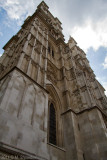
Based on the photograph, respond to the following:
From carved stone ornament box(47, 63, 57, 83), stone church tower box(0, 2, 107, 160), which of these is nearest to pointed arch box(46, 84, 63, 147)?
stone church tower box(0, 2, 107, 160)

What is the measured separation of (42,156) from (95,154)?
3.38 metres

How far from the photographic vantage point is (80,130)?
7961mm

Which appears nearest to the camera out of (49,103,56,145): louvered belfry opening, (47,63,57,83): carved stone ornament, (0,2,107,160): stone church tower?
(0,2,107,160): stone church tower

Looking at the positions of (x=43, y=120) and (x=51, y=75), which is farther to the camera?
(x=51, y=75)

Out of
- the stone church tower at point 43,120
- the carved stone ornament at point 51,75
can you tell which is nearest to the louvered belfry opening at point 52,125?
the stone church tower at point 43,120

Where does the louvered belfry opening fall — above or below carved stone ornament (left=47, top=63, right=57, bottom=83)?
below

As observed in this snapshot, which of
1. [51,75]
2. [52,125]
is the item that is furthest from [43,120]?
[51,75]

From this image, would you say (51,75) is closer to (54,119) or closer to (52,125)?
(54,119)

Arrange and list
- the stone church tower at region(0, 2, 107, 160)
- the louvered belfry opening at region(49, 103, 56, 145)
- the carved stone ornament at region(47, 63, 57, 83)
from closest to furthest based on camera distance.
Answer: the stone church tower at region(0, 2, 107, 160)
the louvered belfry opening at region(49, 103, 56, 145)
the carved stone ornament at region(47, 63, 57, 83)

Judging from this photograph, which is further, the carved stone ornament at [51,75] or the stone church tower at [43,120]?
the carved stone ornament at [51,75]

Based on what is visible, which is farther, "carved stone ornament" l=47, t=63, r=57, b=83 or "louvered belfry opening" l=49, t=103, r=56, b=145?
"carved stone ornament" l=47, t=63, r=57, b=83

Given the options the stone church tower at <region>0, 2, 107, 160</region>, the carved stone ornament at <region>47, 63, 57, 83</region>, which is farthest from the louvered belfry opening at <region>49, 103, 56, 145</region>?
the carved stone ornament at <region>47, 63, 57, 83</region>

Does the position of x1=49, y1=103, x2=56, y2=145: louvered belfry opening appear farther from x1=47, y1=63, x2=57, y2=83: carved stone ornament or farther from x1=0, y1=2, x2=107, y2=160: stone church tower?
x1=47, y1=63, x2=57, y2=83: carved stone ornament

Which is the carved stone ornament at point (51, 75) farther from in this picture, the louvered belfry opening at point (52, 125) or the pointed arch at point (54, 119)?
the louvered belfry opening at point (52, 125)
